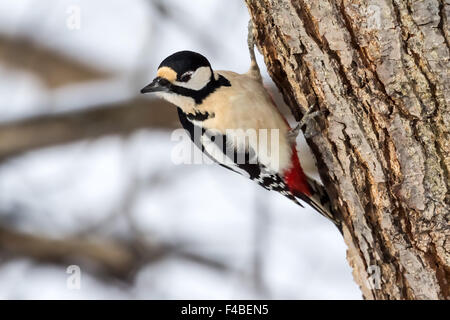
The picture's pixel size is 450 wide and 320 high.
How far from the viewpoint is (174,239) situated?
5.30 meters

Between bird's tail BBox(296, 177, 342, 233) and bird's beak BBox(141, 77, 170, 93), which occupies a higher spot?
A: bird's beak BBox(141, 77, 170, 93)

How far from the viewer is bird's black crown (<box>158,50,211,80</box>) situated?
303cm

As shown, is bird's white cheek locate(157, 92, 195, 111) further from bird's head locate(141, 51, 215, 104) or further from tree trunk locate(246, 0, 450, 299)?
tree trunk locate(246, 0, 450, 299)

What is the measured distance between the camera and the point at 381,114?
7.49 feet

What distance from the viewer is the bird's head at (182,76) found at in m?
3.03

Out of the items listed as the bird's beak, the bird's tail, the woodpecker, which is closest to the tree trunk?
the bird's tail

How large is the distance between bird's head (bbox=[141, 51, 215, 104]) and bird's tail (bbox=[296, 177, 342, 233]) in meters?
0.83

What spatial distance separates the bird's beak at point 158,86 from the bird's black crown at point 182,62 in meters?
0.07

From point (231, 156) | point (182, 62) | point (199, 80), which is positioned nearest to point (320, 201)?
point (231, 156)

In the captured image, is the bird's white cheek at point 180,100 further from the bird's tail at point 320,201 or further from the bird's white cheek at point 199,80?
the bird's tail at point 320,201

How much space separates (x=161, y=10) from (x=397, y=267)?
3.21 m

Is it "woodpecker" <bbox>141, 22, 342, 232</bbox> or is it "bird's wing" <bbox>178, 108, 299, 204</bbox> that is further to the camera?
"bird's wing" <bbox>178, 108, 299, 204</bbox>

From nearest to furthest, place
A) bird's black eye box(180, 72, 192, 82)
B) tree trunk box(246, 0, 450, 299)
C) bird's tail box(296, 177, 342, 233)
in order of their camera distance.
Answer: tree trunk box(246, 0, 450, 299)
bird's tail box(296, 177, 342, 233)
bird's black eye box(180, 72, 192, 82)

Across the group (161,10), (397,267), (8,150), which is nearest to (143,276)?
(8,150)
